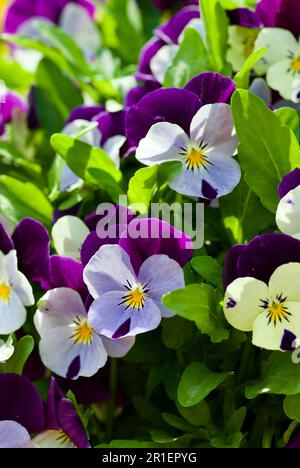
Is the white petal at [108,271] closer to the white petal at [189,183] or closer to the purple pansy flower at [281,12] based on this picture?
the white petal at [189,183]

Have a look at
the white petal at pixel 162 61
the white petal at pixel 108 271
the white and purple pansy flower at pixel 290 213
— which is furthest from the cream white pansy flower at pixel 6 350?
the white petal at pixel 162 61

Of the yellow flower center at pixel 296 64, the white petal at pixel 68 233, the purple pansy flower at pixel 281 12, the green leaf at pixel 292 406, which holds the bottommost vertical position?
the green leaf at pixel 292 406

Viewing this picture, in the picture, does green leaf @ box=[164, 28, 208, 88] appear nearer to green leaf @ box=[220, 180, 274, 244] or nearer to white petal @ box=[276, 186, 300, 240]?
green leaf @ box=[220, 180, 274, 244]

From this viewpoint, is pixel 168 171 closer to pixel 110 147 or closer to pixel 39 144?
pixel 110 147

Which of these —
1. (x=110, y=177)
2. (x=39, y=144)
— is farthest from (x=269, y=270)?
(x=39, y=144)

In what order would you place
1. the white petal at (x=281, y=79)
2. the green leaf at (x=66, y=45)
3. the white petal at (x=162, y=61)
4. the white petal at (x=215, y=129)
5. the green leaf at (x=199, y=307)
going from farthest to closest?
the green leaf at (x=66, y=45) < the white petal at (x=162, y=61) < the white petal at (x=281, y=79) < the white petal at (x=215, y=129) < the green leaf at (x=199, y=307)

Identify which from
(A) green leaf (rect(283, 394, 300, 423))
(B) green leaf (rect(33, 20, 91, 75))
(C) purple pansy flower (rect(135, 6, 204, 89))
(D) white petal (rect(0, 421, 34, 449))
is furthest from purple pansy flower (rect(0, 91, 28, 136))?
(A) green leaf (rect(283, 394, 300, 423))

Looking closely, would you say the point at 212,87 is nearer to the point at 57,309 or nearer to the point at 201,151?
the point at 201,151
